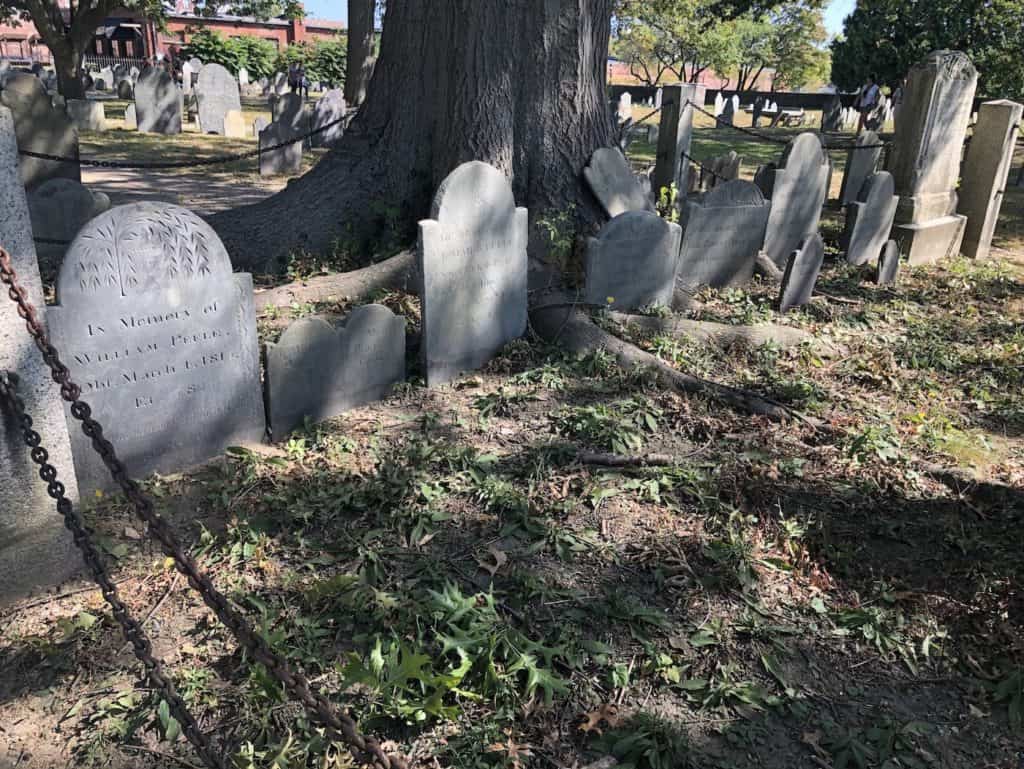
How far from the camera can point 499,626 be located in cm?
304

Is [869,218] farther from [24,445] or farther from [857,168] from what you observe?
[24,445]

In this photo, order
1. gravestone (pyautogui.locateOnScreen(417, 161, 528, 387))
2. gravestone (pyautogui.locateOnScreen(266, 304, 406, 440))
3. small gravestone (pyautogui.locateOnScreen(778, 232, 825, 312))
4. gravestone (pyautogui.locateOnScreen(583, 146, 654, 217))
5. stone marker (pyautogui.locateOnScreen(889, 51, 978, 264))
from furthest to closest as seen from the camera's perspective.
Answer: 1. stone marker (pyautogui.locateOnScreen(889, 51, 978, 264))
2. gravestone (pyautogui.locateOnScreen(583, 146, 654, 217))
3. small gravestone (pyautogui.locateOnScreen(778, 232, 825, 312))
4. gravestone (pyautogui.locateOnScreen(417, 161, 528, 387))
5. gravestone (pyautogui.locateOnScreen(266, 304, 406, 440))

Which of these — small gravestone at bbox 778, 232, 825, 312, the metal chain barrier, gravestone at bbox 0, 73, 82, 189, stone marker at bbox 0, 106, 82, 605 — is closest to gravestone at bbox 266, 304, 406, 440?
stone marker at bbox 0, 106, 82, 605

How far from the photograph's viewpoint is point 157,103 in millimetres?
17766

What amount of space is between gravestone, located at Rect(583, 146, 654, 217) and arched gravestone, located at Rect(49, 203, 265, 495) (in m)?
3.60

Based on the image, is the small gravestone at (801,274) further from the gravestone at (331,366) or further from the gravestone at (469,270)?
the gravestone at (331,366)

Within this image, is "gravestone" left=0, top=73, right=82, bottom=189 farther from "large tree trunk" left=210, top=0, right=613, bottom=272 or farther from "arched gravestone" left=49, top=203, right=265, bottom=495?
"arched gravestone" left=49, top=203, right=265, bottom=495

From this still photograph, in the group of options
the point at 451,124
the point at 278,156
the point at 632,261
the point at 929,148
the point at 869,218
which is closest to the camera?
the point at 632,261

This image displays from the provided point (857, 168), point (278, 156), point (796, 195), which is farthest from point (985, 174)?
point (278, 156)

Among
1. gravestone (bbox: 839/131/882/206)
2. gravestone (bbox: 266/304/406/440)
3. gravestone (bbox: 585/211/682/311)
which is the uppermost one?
gravestone (bbox: 839/131/882/206)

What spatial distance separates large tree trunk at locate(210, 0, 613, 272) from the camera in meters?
6.24

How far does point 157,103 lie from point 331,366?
1601cm

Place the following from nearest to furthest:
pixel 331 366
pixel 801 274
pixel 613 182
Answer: pixel 331 366 → pixel 801 274 → pixel 613 182

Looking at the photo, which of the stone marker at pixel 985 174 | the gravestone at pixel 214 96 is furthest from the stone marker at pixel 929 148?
the gravestone at pixel 214 96
